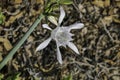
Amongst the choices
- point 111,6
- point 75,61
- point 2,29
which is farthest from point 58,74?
point 111,6

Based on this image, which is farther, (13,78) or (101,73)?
(101,73)

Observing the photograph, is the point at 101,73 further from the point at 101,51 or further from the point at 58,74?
the point at 58,74

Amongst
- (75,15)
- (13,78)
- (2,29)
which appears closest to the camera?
(13,78)

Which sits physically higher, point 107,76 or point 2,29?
point 2,29

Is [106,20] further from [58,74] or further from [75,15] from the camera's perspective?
[58,74]

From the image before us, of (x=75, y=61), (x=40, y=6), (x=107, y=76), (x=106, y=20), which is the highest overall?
(x=40, y=6)

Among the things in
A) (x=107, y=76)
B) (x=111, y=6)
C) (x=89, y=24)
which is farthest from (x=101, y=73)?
(x=111, y=6)

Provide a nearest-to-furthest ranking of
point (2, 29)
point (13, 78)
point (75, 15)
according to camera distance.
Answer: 1. point (13, 78)
2. point (2, 29)
3. point (75, 15)
